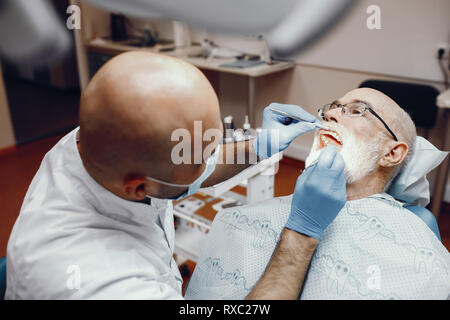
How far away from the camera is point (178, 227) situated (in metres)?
2.28

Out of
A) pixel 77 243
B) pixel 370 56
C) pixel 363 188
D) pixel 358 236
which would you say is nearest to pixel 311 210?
pixel 358 236

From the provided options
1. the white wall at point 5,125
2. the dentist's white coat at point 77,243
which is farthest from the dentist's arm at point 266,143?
the white wall at point 5,125

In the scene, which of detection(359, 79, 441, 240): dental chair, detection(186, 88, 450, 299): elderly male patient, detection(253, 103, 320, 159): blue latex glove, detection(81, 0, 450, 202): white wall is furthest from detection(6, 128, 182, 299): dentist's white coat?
detection(359, 79, 441, 240): dental chair

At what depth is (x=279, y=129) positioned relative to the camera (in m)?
1.21

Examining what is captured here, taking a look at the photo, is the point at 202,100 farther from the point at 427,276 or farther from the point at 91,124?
the point at 427,276

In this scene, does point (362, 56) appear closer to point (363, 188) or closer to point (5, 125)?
point (363, 188)

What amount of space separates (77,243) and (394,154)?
98 centimetres

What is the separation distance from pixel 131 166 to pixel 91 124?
0.37ft

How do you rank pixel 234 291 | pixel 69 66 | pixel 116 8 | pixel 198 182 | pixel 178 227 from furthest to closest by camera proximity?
pixel 69 66 → pixel 116 8 → pixel 178 227 → pixel 234 291 → pixel 198 182

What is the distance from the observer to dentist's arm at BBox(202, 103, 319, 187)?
1188mm

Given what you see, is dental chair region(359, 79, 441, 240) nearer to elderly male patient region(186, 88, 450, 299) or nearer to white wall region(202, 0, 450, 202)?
white wall region(202, 0, 450, 202)

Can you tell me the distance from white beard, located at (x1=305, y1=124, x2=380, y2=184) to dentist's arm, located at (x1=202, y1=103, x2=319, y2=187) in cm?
10

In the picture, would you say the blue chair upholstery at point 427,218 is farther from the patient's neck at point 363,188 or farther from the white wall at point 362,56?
the white wall at point 362,56
